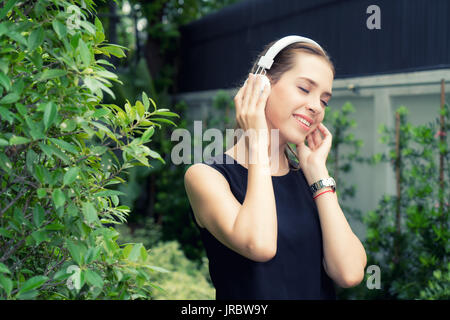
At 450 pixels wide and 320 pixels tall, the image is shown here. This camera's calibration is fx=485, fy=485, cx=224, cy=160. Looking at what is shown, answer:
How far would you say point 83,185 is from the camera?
1537mm

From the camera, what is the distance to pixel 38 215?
4.56ft

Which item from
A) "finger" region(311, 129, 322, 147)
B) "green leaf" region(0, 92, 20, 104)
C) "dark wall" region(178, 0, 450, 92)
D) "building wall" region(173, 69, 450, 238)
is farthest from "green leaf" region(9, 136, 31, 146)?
"dark wall" region(178, 0, 450, 92)

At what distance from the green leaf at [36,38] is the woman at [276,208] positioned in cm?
79

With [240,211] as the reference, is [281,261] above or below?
below

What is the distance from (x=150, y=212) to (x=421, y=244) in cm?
636

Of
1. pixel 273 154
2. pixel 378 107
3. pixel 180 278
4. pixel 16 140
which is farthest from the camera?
pixel 180 278

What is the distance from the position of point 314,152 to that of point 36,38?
4.33ft

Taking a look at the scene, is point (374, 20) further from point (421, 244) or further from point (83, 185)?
point (83, 185)

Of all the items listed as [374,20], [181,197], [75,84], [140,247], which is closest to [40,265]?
[140,247]

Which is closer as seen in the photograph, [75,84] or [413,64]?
[75,84]

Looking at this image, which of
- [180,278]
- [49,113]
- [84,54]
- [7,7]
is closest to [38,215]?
[49,113]

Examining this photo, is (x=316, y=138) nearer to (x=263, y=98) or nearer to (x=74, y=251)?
(x=263, y=98)

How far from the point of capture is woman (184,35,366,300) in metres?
1.78

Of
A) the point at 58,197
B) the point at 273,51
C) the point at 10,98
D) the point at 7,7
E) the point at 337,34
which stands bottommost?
the point at 58,197
